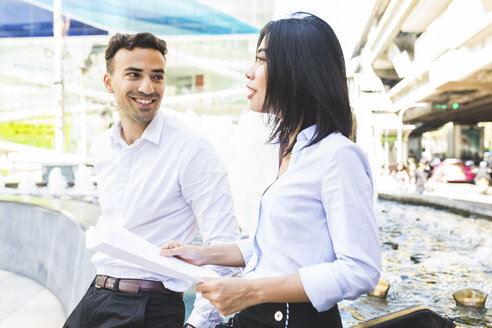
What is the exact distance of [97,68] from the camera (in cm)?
3066

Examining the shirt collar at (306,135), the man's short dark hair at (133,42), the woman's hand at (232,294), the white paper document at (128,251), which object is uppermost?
the man's short dark hair at (133,42)

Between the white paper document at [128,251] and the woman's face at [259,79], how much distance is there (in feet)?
1.60

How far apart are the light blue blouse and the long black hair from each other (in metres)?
0.05

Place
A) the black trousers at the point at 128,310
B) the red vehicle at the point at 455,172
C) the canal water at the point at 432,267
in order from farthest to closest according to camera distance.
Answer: the red vehicle at the point at 455,172 → the canal water at the point at 432,267 → the black trousers at the point at 128,310

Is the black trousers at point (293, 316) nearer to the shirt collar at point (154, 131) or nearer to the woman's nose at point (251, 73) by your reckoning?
the woman's nose at point (251, 73)

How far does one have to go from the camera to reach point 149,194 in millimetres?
1818

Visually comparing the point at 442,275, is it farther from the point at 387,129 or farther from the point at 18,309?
the point at 387,129

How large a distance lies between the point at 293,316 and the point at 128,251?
1.45ft

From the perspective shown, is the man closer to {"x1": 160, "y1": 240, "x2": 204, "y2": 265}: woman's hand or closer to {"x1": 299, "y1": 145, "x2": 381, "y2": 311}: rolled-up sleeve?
{"x1": 160, "y1": 240, "x2": 204, "y2": 265}: woman's hand

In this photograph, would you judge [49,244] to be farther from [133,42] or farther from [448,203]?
[448,203]

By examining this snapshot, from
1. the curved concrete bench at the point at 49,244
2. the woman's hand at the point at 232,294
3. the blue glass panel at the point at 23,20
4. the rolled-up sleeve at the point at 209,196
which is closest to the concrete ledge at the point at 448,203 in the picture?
the curved concrete bench at the point at 49,244

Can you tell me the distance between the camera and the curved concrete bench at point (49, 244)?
4.05m

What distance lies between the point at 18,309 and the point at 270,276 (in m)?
4.08

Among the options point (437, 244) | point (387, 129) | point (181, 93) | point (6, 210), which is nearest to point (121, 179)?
point (6, 210)
